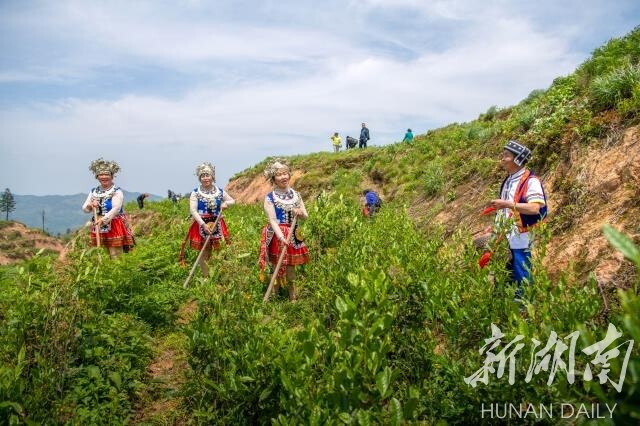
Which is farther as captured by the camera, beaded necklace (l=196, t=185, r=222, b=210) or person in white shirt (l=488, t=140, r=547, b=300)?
beaded necklace (l=196, t=185, r=222, b=210)

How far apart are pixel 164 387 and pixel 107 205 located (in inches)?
187

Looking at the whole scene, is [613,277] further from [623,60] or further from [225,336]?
[623,60]

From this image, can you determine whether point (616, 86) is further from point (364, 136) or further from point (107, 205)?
point (364, 136)

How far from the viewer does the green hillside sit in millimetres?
2561

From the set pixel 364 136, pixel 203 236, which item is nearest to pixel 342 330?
pixel 203 236

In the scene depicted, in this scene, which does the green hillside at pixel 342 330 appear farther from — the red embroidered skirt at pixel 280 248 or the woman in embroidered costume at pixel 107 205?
the woman in embroidered costume at pixel 107 205

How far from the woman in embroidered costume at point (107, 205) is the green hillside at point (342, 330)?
0.84m

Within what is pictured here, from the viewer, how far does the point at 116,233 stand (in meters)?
8.41

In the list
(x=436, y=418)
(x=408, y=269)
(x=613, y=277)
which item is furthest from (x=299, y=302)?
(x=613, y=277)

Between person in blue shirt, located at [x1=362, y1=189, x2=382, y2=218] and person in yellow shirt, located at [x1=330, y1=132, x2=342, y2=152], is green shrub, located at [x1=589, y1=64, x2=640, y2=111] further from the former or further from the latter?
person in yellow shirt, located at [x1=330, y1=132, x2=342, y2=152]

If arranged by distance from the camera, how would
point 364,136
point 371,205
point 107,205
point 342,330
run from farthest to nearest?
1. point 364,136
2. point 371,205
3. point 107,205
4. point 342,330

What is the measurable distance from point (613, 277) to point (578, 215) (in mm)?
1791

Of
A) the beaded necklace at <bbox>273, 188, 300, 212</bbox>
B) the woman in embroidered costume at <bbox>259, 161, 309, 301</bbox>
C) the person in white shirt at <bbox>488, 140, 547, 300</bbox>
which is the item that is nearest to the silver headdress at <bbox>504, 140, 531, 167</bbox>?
the person in white shirt at <bbox>488, 140, 547, 300</bbox>

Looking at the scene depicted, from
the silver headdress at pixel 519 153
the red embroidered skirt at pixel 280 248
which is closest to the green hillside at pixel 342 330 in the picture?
the red embroidered skirt at pixel 280 248
